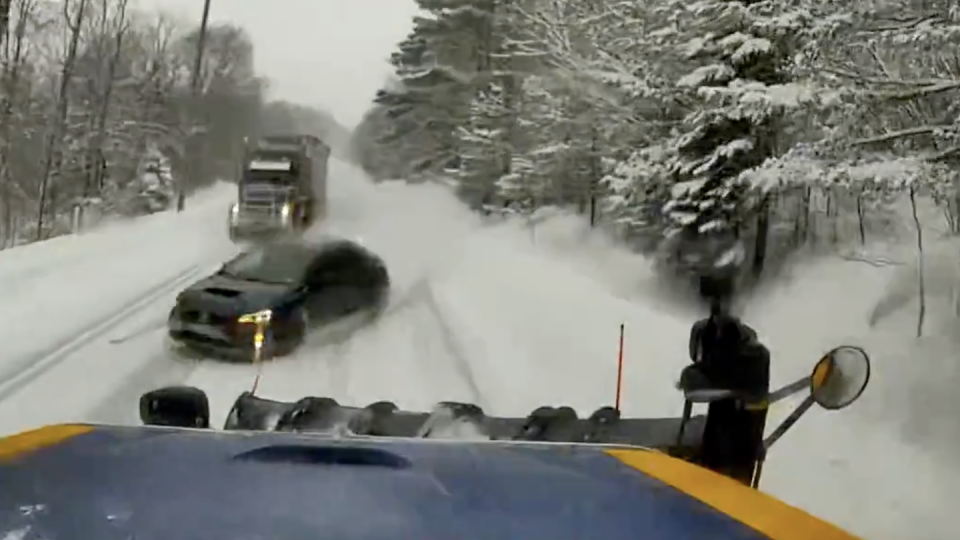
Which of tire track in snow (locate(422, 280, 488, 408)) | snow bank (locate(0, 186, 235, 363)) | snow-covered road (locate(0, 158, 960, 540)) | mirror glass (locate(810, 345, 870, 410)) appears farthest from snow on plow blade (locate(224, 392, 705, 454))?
snow bank (locate(0, 186, 235, 363))

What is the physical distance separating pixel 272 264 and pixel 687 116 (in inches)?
78.0

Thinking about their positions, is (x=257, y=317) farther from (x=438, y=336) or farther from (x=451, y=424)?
(x=451, y=424)

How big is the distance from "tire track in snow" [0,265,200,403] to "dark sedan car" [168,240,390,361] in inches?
4.0

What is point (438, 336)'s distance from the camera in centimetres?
429

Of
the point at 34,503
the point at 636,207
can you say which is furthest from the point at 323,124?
the point at 34,503

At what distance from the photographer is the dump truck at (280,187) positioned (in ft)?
12.6

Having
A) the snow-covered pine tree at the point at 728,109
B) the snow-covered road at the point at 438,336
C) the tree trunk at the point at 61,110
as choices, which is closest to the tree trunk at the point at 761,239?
the snow-covered pine tree at the point at 728,109

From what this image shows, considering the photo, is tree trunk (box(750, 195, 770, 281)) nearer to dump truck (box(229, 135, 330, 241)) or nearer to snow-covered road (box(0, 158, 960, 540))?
snow-covered road (box(0, 158, 960, 540))

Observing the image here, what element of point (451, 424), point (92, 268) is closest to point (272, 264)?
point (92, 268)

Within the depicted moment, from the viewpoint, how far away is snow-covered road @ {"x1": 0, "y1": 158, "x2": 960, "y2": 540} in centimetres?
359

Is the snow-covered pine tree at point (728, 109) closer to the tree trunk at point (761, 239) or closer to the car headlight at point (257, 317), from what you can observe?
the tree trunk at point (761, 239)

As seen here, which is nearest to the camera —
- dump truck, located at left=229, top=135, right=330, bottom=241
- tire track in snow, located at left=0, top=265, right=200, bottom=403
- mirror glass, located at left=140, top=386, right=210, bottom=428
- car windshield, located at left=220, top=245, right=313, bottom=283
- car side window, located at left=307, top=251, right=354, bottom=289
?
mirror glass, located at left=140, top=386, right=210, bottom=428

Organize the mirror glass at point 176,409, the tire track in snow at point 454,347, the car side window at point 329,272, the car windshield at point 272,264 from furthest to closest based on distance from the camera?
the car side window at point 329,272 < the car windshield at point 272,264 < the tire track in snow at point 454,347 < the mirror glass at point 176,409

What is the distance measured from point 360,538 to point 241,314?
3335 millimetres
